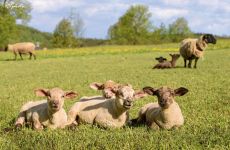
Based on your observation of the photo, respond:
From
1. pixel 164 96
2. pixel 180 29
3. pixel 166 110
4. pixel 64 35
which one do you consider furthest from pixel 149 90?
pixel 180 29

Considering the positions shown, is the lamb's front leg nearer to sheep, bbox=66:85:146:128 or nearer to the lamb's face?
sheep, bbox=66:85:146:128

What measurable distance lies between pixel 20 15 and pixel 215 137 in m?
74.9

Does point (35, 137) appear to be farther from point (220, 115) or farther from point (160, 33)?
point (160, 33)

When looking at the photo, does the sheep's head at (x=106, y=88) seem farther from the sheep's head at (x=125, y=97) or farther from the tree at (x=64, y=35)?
the tree at (x=64, y=35)

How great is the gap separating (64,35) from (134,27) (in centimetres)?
1936

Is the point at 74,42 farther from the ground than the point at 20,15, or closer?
closer

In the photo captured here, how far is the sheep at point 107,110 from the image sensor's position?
8.23 meters

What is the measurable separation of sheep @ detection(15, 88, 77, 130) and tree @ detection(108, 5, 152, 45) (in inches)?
4221

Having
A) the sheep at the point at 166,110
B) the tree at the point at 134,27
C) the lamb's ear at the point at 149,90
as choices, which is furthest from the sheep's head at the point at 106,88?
the tree at the point at 134,27

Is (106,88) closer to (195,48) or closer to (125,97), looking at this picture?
(125,97)

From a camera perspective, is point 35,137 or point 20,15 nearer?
Result: point 35,137

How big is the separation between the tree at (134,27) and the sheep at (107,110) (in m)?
107

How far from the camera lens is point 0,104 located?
12.2m

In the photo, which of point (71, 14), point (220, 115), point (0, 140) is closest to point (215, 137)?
point (220, 115)
